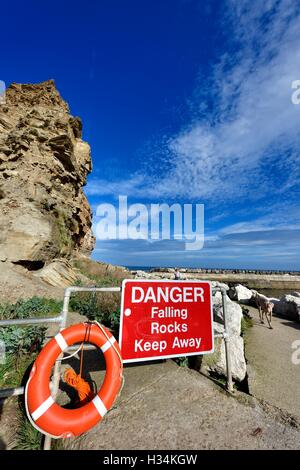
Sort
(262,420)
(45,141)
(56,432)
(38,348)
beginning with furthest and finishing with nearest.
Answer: (45,141), (38,348), (262,420), (56,432)

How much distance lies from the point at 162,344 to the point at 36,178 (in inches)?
495

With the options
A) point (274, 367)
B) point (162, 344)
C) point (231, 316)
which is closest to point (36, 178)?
point (231, 316)

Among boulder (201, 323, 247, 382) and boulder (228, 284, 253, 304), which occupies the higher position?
boulder (201, 323, 247, 382)

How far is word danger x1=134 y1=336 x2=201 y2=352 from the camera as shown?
271 cm

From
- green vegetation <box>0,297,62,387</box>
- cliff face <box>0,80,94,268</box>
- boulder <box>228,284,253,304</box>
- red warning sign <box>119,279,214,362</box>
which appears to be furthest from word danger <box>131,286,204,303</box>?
boulder <box>228,284,253,304</box>

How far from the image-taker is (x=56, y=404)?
1957 millimetres

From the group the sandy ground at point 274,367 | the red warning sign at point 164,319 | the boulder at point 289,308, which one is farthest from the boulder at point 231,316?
the boulder at point 289,308

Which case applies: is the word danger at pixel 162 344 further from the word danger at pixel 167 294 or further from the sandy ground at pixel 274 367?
the sandy ground at pixel 274 367

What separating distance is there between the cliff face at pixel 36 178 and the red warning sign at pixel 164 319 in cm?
915

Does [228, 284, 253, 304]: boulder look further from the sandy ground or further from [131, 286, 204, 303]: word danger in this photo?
[131, 286, 204, 303]: word danger
